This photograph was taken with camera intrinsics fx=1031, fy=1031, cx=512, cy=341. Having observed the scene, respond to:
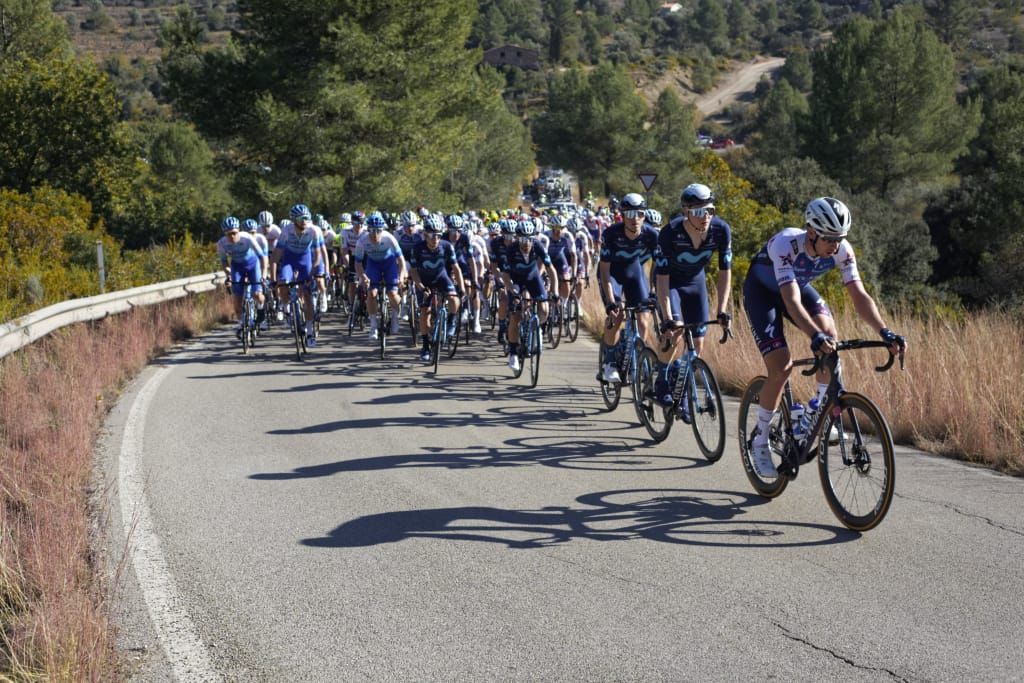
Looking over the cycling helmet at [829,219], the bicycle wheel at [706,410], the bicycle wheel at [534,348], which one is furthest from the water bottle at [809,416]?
the bicycle wheel at [534,348]

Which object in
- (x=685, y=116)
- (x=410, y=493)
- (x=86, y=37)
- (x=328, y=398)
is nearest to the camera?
(x=410, y=493)

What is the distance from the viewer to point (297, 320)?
15.1m

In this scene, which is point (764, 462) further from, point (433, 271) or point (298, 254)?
point (298, 254)

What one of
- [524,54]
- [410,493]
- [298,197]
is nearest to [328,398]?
[410,493]

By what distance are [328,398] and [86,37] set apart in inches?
5376

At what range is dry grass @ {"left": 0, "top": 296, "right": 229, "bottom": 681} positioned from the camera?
13.6 feet

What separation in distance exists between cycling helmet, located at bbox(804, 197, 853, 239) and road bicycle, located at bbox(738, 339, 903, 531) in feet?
2.17

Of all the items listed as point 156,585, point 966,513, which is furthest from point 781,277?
point 156,585

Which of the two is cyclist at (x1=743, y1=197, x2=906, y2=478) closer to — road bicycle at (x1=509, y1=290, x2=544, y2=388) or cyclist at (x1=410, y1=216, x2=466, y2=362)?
road bicycle at (x1=509, y1=290, x2=544, y2=388)

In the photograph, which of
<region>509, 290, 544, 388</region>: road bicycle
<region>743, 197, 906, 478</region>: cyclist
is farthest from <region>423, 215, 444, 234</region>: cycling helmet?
<region>743, 197, 906, 478</region>: cyclist

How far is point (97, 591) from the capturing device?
5102mm

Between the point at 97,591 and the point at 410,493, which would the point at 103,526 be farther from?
the point at 410,493

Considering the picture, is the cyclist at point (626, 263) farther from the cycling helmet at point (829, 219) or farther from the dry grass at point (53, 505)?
the dry grass at point (53, 505)

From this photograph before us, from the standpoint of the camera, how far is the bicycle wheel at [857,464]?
19.1ft
